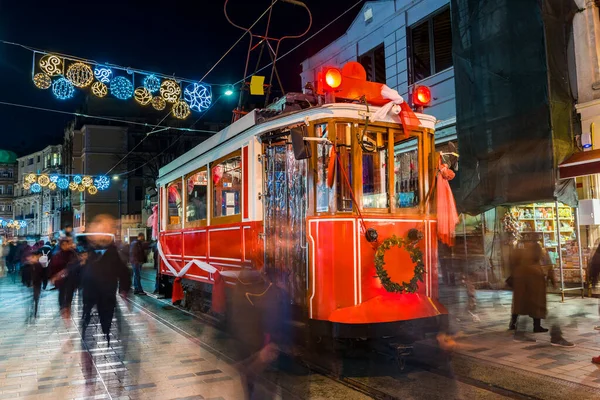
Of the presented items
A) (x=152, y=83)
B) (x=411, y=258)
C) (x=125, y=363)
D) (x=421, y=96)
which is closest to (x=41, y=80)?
(x=152, y=83)

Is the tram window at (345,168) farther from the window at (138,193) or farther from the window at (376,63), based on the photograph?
the window at (138,193)

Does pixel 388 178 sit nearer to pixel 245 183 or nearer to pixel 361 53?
pixel 245 183

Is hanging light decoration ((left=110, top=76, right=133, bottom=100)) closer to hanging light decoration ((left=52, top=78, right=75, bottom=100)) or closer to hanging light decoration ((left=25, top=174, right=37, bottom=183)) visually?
hanging light decoration ((left=52, top=78, right=75, bottom=100))

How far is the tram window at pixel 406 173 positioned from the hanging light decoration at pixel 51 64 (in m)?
7.29

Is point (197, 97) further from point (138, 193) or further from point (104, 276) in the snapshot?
point (138, 193)

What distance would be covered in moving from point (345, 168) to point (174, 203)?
6.41 metres

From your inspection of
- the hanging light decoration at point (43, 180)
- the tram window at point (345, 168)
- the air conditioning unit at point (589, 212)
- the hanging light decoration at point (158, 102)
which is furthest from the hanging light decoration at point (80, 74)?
the hanging light decoration at point (43, 180)

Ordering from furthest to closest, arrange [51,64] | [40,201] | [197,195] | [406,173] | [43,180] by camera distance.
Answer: [40,201]
[43,180]
[51,64]
[197,195]
[406,173]

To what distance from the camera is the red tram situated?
5656mm

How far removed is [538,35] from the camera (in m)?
11.0

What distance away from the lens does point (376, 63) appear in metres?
16.8

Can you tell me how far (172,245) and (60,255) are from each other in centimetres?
243

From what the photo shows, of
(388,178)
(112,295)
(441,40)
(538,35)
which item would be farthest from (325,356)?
(441,40)

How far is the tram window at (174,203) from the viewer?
10.7 meters
